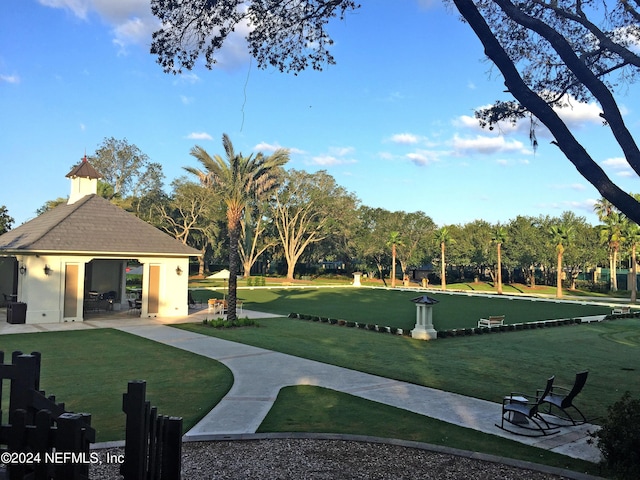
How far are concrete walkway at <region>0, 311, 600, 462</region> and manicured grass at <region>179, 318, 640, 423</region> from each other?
2.22ft

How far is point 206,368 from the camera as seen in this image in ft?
37.9

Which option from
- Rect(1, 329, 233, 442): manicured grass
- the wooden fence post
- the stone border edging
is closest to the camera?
the wooden fence post

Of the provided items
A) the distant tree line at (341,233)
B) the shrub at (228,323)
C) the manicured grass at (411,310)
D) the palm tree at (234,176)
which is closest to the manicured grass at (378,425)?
the shrub at (228,323)

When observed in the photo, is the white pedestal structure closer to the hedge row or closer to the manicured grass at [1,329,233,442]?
the hedge row

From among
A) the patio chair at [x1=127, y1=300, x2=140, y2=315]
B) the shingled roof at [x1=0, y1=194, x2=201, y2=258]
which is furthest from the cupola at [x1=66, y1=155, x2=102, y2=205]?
the patio chair at [x1=127, y1=300, x2=140, y2=315]

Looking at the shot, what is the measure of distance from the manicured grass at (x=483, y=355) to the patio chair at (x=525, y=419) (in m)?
1.32

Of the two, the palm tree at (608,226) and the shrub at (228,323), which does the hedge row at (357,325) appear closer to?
the shrub at (228,323)

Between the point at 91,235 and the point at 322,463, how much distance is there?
697 inches

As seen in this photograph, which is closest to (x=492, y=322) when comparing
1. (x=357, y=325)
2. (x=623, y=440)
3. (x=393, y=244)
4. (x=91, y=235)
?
(x=357, y=325)

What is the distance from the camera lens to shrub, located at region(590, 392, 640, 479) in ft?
17.5

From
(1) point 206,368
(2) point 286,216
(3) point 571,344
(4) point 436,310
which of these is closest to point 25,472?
(1) point 206,368

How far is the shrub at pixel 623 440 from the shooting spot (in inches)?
210

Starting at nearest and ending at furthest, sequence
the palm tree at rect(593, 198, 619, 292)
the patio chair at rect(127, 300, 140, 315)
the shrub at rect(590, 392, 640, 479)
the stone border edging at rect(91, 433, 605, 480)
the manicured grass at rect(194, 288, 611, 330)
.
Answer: the shrub at rect(590, 392, 640, 479) < the stone border edging at rect(91, 433, 605, 480) < the manicured grass at rect(194, 288, 611, 330) < the patio chair at rect(127, 300, 140, 315) < the palm tree at rect(593, 198, 619, 292)

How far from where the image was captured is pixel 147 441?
3924 mm
